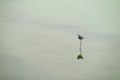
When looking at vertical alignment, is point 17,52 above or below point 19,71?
above

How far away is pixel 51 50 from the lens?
1.84m

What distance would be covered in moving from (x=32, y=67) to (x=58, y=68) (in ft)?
0.80

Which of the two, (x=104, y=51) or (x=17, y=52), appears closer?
(x=17, y=52)

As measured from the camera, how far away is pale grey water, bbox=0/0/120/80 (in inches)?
70.0

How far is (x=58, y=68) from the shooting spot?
185 centimetres

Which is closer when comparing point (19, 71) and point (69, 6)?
point (19, 71)

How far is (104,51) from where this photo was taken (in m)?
1.96

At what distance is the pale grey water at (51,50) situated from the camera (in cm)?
178

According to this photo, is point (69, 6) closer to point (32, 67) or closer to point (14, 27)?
point (14, 27)

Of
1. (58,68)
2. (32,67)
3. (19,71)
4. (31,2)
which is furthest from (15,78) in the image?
(31,2)

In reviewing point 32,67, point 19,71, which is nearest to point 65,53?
point 32,67

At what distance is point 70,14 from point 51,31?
0.83 ft

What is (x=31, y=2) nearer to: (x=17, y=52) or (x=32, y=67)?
(x=17, y=52)

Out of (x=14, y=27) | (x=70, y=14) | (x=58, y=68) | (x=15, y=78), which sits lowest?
(x=15, y=78)
